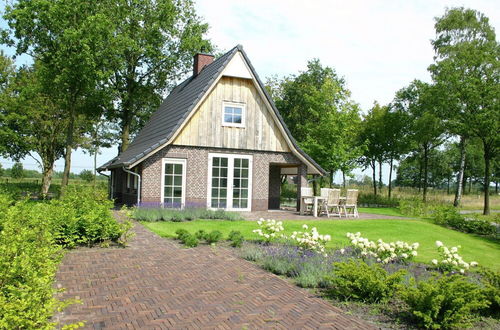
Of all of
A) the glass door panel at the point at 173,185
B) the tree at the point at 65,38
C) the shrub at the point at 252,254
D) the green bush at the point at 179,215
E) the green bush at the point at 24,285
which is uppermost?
the tree at the point at 65,38

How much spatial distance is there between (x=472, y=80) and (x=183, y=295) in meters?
25.6

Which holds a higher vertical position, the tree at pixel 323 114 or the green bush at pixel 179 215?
the tree at pixel 323 114

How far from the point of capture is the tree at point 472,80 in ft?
81.2

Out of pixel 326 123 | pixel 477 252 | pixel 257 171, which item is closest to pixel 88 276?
pixel 477 252

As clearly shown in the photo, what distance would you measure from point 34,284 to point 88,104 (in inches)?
1024

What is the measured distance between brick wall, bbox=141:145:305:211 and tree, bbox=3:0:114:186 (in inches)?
190

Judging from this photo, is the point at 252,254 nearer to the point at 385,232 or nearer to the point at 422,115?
Answer: the point at 385,232

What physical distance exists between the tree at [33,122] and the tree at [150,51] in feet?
18.5

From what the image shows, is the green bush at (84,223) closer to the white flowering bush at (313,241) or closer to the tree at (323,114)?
the white flowering bush at (313,241)

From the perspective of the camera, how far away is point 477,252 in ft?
35.0

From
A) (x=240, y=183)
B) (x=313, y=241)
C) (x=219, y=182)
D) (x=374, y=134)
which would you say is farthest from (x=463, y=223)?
(x=374, y=134)

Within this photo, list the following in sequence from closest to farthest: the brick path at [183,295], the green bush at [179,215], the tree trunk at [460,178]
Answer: the brick path at [183,295] < the green bush at [179,215] < the tree trunk at [460,178]

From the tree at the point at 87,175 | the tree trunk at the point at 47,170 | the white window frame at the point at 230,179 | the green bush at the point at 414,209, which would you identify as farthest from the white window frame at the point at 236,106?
the tree at the point at 87,175

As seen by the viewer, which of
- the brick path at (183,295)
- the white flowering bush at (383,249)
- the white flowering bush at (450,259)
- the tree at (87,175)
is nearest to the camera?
the brick path at (183,295)
